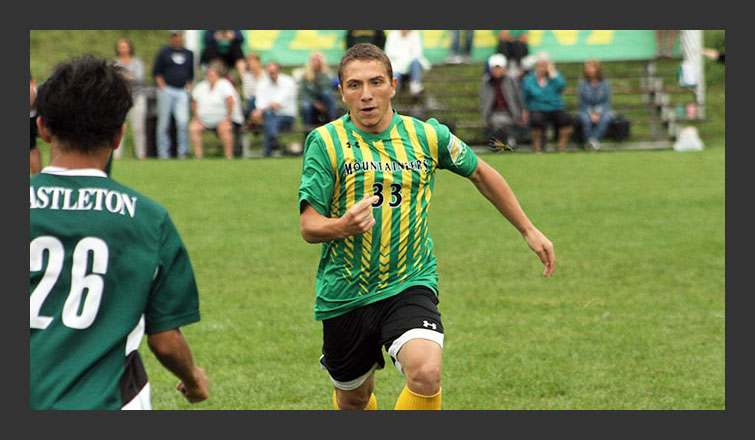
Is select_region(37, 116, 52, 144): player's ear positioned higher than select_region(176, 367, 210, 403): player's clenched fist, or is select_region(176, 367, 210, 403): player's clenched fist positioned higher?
select_region(37, 116, 52, 144): player's ear

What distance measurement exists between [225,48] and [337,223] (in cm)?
1750

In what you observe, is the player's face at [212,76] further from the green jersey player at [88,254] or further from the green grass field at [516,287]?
the green jersey player at [88,254]

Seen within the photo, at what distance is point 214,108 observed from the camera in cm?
2092

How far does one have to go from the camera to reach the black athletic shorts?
5.65 meters

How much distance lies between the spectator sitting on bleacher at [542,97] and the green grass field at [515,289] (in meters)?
2.63

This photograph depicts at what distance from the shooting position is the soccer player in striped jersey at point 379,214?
5.63m

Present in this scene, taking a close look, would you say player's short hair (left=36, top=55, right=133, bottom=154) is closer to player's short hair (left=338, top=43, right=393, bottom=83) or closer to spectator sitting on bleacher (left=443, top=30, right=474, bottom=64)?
player's short hair (left=338, top=43, right=393, bottom=83)

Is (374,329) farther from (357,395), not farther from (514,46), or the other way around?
(514,46)

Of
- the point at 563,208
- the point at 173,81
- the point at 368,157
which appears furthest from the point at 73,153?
the point at 173,81

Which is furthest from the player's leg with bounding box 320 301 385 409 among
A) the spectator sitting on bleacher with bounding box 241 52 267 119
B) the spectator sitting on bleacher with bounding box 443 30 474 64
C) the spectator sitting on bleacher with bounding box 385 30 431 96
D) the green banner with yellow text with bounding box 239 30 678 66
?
the spectator sitting on bleacher with bounding box 443 30 474 64

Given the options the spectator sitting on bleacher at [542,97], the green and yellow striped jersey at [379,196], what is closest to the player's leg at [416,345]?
the green and yellow striped jersey at [379,196]

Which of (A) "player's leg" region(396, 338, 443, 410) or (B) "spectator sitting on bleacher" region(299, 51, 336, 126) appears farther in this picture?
(B) "spectator sitting on bleacher" region(299, 51, 336, 126)

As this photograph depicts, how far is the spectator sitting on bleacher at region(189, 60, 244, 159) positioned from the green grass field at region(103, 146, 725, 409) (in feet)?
6.59

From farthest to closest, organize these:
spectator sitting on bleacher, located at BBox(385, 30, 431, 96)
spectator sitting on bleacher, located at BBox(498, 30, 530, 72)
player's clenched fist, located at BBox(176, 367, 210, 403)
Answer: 1. spectator sitting on bleacher, located at BBox(498, 30, 530, 72)
2. spectator sitting on bleacher, located at BBox(385, 30, 431, 96)
3. player's clenched fist, located at BBox(176, 367, 210, 403)
